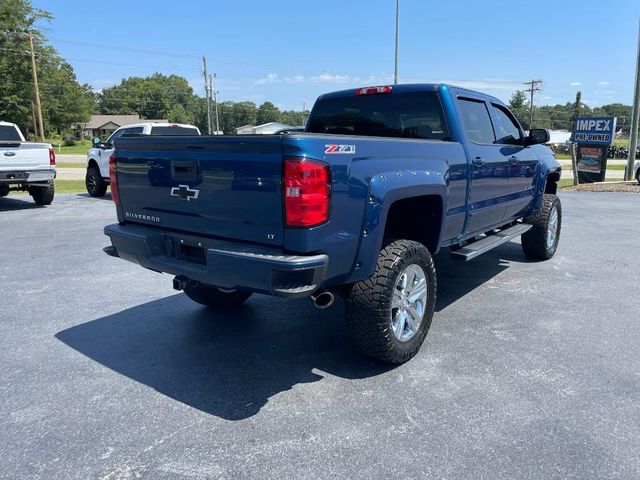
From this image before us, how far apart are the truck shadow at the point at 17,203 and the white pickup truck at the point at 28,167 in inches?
12.5

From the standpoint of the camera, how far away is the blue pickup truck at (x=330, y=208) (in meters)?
2.82

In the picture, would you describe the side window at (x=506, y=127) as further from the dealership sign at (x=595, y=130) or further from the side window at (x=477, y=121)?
the dealership sign at (x=595, y=130)

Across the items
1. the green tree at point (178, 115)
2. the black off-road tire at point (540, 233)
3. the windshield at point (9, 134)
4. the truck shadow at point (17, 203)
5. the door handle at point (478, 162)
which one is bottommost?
the truck shadow at point (17, 203)

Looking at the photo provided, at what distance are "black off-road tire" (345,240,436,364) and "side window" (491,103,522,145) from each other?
8.41 ft

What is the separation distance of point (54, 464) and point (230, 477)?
91 centimetres

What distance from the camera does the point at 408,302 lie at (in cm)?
364

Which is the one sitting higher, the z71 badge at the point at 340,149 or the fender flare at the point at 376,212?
the z71 badge at the point at 340,149

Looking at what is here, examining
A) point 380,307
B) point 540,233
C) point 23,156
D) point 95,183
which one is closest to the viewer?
point 380,307

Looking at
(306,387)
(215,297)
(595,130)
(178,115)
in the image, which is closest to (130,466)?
(306,387)

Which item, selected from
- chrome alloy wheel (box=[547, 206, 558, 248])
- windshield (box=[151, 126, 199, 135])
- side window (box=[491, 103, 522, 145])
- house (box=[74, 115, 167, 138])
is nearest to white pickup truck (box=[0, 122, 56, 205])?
windshield (box=[151, 126, 199, 135])

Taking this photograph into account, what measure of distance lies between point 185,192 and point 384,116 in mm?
2287

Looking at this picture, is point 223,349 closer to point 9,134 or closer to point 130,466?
point 130,466

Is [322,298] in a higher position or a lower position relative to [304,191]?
lower

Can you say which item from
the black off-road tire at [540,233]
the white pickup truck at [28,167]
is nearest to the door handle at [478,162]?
the black off-road tire at [540,233]
